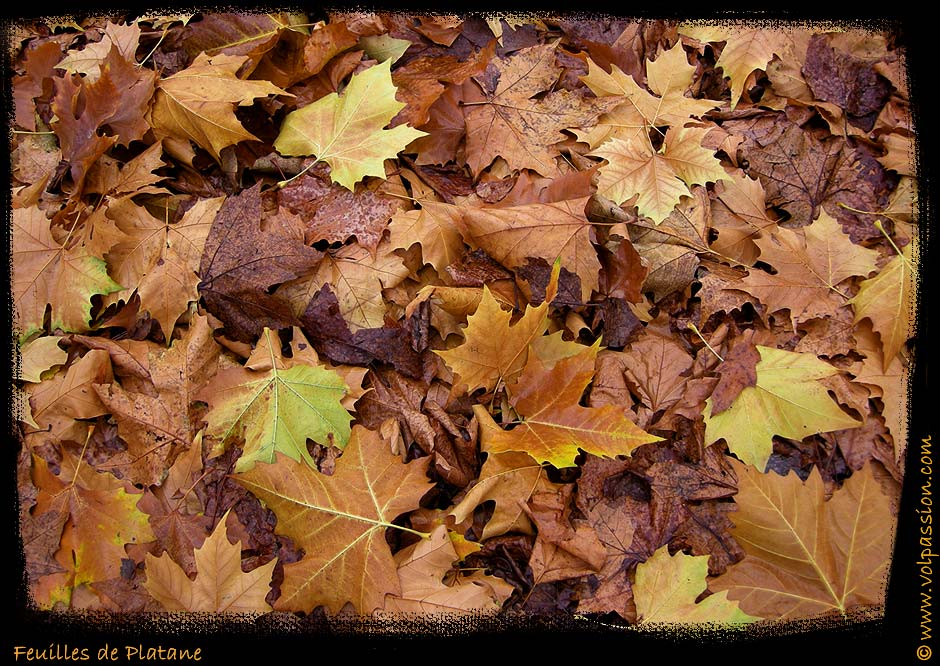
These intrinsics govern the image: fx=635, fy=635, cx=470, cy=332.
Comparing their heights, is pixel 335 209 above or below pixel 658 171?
below

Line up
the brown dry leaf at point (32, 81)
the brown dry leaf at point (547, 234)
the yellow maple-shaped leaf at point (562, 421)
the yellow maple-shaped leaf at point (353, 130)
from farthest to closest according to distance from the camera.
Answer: the brown dry leaf at point (32, 81) → the yellow maple-shaped leaf at point (353, 130) → the brown dry leaf at point (547, 234) → the yellow maple-shaped leaf at point (562, 421)

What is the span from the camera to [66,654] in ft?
5.67

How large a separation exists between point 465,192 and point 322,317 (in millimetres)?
616

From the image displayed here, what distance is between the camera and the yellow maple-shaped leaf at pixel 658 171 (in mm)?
2012

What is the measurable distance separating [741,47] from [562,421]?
4.60 feet

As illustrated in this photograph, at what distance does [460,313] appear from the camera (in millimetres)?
1910

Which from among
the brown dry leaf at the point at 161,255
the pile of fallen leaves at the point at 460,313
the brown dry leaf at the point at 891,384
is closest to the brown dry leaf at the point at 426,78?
the pile of fallen leaves at the point at 460,313

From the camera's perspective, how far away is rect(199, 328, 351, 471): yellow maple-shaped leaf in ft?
5.97

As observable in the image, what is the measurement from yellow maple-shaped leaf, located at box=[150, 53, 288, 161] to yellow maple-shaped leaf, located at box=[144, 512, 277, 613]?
1.17 meters

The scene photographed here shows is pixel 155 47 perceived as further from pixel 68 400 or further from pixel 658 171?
pixel 658 171

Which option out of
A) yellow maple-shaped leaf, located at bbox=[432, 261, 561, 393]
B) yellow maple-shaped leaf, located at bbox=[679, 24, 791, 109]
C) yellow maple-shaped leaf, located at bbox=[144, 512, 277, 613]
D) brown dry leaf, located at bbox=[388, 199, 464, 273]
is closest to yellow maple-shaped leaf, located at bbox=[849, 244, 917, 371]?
yellow maple-shaped leaf, located at bbox=[679, 24, 791, 109]

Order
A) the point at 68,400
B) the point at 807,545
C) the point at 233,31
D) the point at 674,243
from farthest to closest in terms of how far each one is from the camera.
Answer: the point at 233,31 < the point at 674,243 < the point at 68,400 < the point at 807,545

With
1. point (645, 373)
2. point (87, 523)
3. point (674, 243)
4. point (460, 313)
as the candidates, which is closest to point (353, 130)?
point (460, 313)

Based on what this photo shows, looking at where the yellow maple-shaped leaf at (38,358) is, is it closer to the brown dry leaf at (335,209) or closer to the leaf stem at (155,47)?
the brown dry leaf at (335,209)
